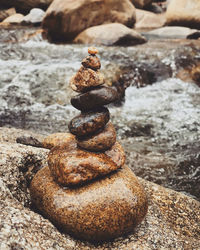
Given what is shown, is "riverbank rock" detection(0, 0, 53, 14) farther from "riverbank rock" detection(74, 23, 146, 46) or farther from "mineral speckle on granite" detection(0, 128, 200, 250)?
"mineral speckle on granite" detection(0, 128, 200, 250)

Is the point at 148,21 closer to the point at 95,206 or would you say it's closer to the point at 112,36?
the point at 112,36

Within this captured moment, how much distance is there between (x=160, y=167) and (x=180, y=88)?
14.4 feet

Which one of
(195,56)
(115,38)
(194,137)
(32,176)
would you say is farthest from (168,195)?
(115,38)

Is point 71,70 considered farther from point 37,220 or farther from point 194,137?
point 37,220

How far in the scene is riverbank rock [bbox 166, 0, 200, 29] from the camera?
13.7m

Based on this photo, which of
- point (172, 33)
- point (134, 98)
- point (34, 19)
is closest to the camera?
point (134, 98)

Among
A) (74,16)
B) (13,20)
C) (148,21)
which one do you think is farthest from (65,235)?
(148,21)

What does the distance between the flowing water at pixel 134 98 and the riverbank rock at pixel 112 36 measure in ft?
1.86

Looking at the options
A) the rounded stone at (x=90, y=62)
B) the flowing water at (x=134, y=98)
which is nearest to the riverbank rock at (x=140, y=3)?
the flowing water at (x=134, y=98)

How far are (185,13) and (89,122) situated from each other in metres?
13.2

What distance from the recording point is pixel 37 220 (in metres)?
2.42

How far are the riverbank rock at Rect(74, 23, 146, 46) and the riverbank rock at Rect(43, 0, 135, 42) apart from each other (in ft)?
2.47

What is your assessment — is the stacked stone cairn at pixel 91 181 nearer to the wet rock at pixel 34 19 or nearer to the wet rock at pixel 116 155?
the wet rock at pixel 116 155

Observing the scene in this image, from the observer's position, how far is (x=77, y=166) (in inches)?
107
